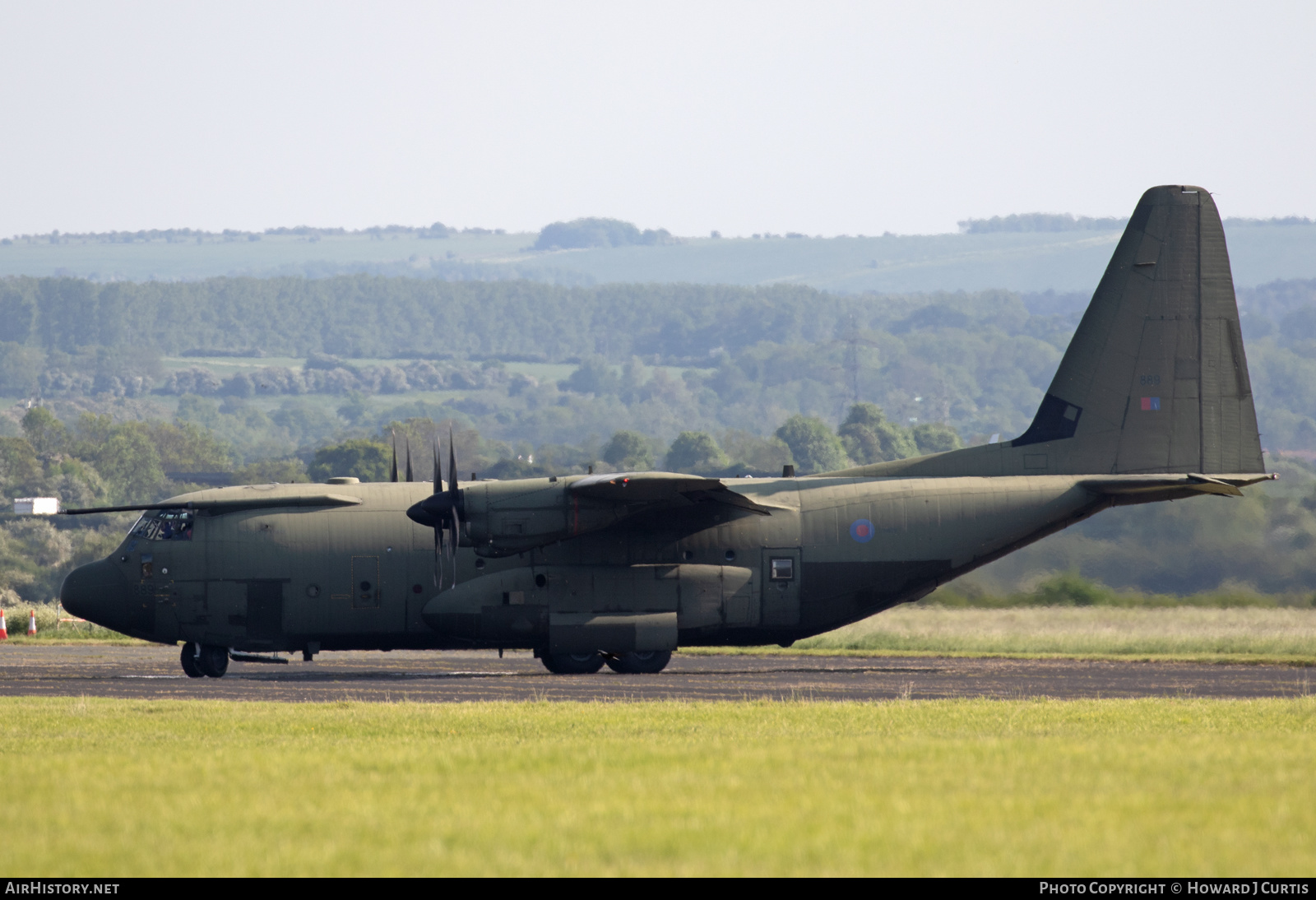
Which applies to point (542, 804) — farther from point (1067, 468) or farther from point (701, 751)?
point (1067, 468)

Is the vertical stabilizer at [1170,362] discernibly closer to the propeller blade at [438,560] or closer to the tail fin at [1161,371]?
the tail fin at [1161,371]

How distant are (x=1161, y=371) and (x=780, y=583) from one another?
981 cm

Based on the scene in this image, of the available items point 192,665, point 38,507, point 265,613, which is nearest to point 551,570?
point 265,613

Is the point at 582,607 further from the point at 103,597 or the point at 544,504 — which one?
the point at 103,597

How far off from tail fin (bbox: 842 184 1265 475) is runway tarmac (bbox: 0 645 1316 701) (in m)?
4.58

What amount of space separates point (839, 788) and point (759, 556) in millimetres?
17454

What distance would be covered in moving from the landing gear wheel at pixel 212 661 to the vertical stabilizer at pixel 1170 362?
18.1 m

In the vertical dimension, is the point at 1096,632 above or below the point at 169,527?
below

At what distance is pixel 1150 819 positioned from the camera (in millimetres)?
12398

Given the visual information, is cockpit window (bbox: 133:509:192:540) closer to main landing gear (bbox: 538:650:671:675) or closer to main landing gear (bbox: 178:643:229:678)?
main landing gear (bbox: 178:643:229:678)

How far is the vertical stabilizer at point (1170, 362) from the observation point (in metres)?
33.0

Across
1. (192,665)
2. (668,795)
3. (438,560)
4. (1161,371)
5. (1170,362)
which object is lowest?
(192,665)

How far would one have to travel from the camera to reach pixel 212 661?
31922 millimetres

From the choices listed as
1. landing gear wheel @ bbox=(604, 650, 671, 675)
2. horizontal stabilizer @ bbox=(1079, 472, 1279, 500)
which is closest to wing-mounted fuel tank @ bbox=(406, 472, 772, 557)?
landing gear wheel @ bbox=(604, 650, 671, 675)
